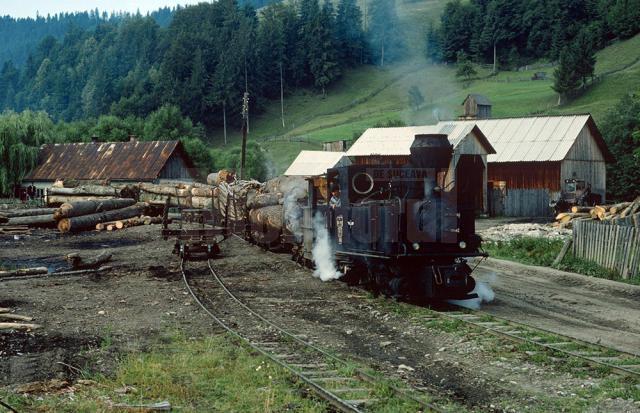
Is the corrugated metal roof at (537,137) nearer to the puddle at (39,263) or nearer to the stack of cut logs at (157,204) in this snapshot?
the stack of cut logs at (157,204)

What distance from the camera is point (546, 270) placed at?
70.3 ft

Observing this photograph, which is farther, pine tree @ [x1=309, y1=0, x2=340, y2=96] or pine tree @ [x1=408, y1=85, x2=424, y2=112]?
pine tree @ [x1=309, y1=0, x2=340, y2=96]

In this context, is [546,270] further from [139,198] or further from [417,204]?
[139,198]

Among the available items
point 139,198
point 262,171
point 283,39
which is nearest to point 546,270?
point 139,198

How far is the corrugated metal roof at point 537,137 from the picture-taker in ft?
145

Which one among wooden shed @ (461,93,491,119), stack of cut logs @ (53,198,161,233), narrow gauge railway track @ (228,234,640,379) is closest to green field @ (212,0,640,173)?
wooden shed @ (461,93,491,119)

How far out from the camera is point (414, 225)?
15.1 m

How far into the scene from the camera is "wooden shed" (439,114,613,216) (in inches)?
1726

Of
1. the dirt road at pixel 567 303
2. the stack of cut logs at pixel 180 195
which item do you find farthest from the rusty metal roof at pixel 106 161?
the dirt road at pixel 567 303

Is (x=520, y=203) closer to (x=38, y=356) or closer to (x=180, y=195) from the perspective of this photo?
(x=180, y=195)

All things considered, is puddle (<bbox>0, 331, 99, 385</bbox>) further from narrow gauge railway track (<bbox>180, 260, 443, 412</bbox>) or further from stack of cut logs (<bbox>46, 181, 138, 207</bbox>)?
stack of cut logs (<bbox>46, 181, 138, 207</bbox>)

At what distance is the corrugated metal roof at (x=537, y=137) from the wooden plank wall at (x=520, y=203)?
7.06ft

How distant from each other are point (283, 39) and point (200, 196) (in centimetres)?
9317

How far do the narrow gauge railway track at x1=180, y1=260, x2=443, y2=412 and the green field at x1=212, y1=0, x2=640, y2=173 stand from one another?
41601 millimetres
